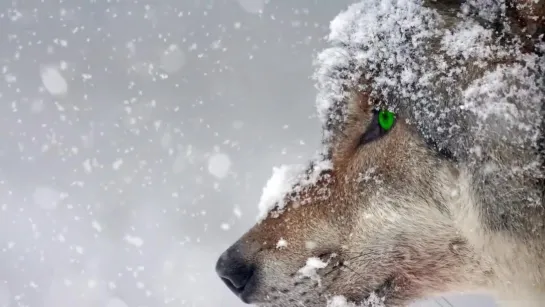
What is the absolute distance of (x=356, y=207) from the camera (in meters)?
3.00

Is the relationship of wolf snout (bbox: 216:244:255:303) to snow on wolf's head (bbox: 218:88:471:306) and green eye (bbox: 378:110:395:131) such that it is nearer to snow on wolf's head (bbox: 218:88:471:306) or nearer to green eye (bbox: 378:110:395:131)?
snow on wolf's head (bbox: 218:88:471:306)

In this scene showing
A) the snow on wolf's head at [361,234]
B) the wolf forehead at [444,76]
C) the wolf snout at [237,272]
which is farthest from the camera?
the wolf snout at [237,272]

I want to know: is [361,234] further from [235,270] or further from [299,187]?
[235,270]

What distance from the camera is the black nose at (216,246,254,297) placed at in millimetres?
3104

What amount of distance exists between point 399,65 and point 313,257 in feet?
3.38

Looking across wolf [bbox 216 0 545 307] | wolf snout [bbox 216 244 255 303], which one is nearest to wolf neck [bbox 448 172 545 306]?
wolf [bbox 216 0 545 307]

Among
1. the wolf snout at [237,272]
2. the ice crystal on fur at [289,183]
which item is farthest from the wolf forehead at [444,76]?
the wolf snout at [237,272]

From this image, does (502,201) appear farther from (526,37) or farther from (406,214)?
(526,37)

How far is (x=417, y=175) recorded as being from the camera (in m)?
2.80

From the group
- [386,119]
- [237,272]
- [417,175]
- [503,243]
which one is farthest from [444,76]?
[237,272]

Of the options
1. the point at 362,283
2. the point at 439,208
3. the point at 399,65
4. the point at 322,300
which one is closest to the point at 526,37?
the point at 399,65

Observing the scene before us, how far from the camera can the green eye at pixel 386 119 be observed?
2.86m

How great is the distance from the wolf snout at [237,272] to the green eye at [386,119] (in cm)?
97

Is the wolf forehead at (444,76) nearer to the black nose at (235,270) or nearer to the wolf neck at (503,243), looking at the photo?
the wolf neck at (503,243)
